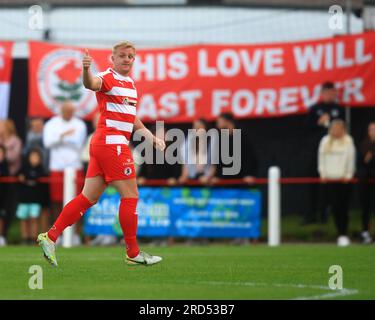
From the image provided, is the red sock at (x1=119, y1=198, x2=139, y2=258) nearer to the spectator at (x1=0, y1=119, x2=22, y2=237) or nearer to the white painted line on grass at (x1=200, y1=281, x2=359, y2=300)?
the white painted line on grass at (x1=200, y1=281, x2=359, y2=300)

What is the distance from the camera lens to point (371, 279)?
10734 millimetres

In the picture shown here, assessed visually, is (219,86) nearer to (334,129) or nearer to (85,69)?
(334,129)

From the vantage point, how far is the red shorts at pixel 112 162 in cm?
1127

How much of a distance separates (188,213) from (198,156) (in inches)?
41.5

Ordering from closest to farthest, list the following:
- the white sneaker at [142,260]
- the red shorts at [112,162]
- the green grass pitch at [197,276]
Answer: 1. the green grass pitch at [197,276]
2. the red shorts at [112,162]
3. the white sneaker at [142,260]

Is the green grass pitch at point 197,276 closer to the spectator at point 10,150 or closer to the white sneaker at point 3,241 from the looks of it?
the white sneaker at point 3,241

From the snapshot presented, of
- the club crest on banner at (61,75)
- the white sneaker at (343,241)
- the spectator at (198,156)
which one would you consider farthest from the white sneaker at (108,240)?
the white sneaker at (343,241)

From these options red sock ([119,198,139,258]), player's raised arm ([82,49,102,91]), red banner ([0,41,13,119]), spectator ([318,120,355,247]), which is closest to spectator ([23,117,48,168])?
red banner ([0,41,13,119])

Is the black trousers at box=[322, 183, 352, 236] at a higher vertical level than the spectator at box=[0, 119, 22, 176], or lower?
lower

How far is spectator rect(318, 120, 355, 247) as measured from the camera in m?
18.5

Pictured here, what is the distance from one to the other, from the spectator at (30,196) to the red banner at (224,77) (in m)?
1.23

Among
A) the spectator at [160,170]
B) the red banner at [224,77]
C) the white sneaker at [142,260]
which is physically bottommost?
the white sneaker at [142,260]

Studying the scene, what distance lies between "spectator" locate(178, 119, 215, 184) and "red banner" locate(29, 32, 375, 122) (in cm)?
101

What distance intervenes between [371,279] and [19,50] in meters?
12.1
